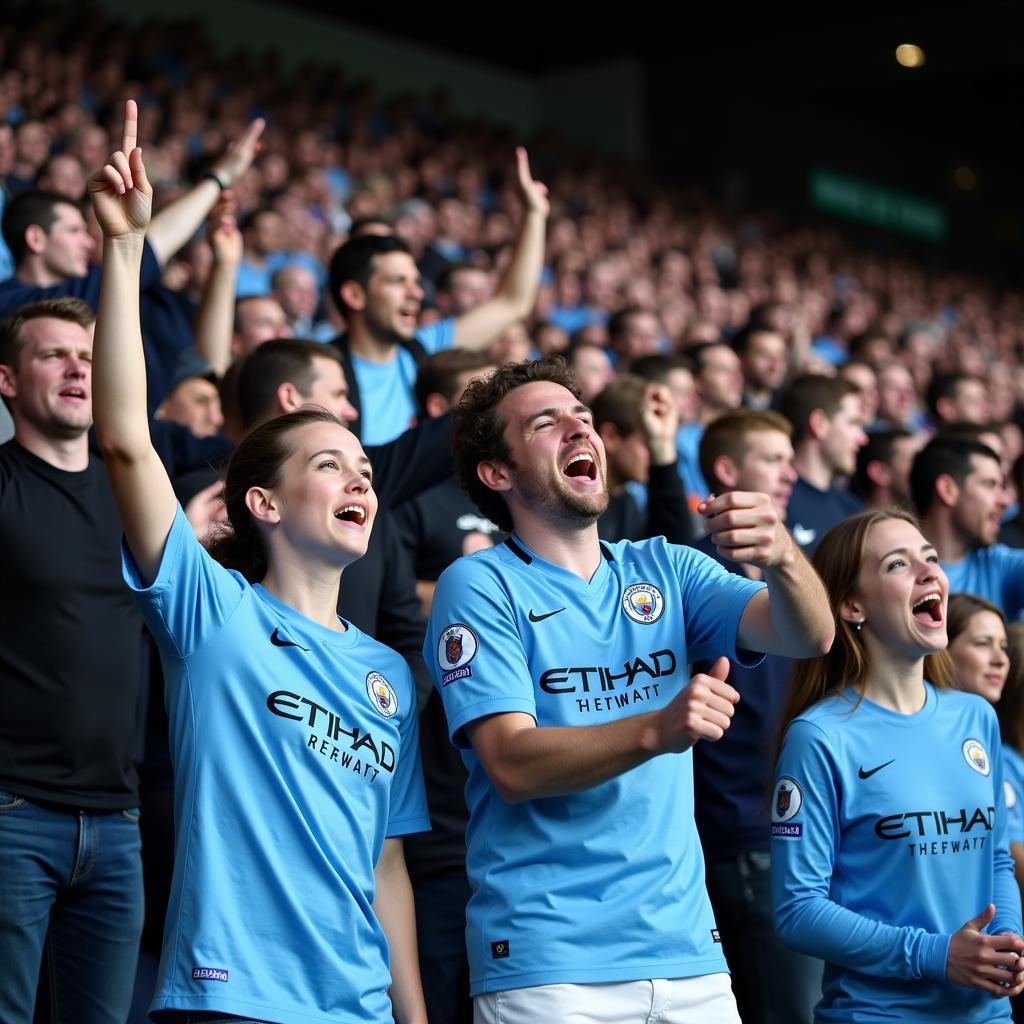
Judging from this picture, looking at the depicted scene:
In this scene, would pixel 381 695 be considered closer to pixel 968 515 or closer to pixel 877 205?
pixel 968 515

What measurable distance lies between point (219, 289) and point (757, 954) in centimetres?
254

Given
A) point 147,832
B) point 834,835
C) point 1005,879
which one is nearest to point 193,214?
point 147,832

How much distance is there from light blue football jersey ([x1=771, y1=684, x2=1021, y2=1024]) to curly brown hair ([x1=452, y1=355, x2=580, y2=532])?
2.77 feet

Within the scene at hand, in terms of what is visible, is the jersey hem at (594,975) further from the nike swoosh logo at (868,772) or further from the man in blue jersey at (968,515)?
the man in blue jersey at (968,515)

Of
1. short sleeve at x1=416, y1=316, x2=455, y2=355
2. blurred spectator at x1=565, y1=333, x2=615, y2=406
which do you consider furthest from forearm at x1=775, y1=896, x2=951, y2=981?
blurred spectator at x1=565, y1=333, x2=615, y2=406

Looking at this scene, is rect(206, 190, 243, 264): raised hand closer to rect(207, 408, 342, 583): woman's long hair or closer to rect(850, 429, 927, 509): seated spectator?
rect(207, 408, 342, 583): woman's long hair

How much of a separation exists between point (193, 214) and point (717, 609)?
2.34 meters

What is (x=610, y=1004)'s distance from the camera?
249 centimetres

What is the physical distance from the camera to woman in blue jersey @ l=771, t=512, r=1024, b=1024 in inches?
117

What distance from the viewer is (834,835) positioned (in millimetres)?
3133

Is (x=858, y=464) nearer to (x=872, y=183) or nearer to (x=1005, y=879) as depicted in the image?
(x=1005, y=879)

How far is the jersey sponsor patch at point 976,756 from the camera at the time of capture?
3.23 metres

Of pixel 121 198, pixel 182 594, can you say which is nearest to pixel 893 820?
pixel 182 594

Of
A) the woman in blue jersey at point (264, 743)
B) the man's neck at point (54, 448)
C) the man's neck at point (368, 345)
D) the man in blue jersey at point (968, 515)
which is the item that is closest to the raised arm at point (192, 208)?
the man's neck at point (368, 345)
